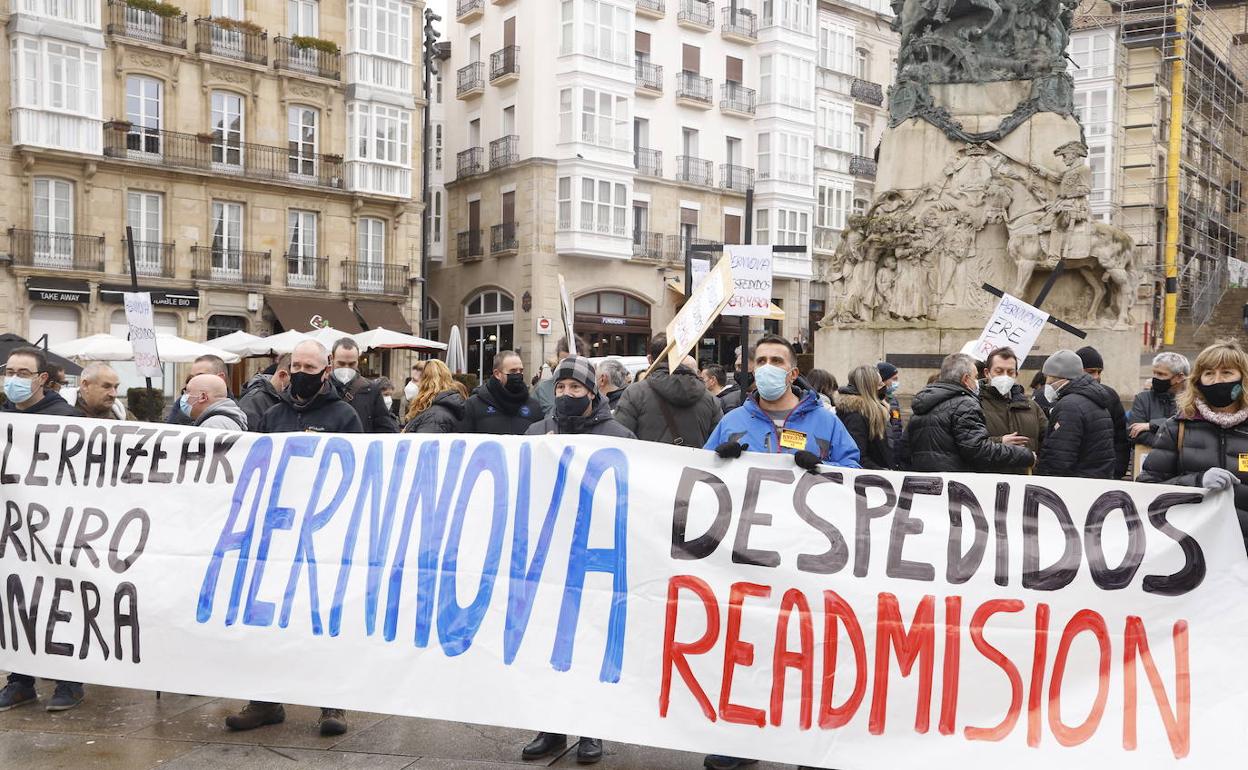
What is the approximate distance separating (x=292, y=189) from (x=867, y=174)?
24900 mm

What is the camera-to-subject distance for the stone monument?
14023 millimetres

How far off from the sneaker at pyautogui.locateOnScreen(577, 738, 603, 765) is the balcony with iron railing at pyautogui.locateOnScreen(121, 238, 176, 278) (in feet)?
102

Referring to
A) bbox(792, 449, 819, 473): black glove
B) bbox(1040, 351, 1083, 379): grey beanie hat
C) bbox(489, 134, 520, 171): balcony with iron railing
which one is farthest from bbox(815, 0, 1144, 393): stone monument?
bbox(489, 134, 520, 171): balcony with iron railing

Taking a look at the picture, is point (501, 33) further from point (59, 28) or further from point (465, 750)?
point (465, 750)

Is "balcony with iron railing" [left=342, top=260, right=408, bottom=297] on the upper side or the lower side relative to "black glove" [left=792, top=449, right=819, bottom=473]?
upper

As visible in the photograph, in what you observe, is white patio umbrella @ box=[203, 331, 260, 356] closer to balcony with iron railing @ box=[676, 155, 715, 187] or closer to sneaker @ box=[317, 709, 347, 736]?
sneaker @ box=[317, 709, 347, 736]

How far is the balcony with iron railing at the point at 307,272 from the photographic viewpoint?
36094mm

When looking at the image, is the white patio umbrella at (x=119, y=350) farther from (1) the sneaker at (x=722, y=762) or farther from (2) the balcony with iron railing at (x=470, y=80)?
(2) the balcony with iron railing at (x=470, y=80)

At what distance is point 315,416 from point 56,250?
94.8 ft

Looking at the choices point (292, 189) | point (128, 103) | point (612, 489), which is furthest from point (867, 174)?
point (612, 489)

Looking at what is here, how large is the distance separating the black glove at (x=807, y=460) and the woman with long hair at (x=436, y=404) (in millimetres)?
3007

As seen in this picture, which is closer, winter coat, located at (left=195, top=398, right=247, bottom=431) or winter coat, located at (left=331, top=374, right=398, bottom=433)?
winter coat, located at (left=195, top=398, right=247, bottom=431)

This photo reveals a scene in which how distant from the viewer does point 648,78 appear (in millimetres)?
43406

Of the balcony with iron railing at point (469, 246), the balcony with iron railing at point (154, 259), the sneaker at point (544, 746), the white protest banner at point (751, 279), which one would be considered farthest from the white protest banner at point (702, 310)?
the balcony with iron railing at point (469, 246)
